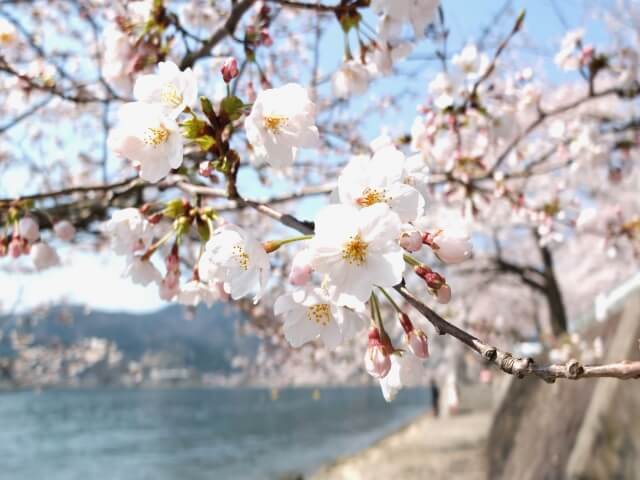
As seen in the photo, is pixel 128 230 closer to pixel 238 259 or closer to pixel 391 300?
pixel 238 259

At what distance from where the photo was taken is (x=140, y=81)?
3.08 ft

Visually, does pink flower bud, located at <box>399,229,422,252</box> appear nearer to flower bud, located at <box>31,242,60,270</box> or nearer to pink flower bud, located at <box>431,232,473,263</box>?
pink flower bud, located at <box>431,232,473,263</box>

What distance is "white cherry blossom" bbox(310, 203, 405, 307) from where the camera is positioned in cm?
74

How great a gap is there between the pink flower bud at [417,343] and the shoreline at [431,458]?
22.7ft

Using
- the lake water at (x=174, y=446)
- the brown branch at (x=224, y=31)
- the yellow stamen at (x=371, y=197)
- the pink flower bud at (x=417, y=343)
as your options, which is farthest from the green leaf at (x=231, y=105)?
the lake water at (x=174, y=446)

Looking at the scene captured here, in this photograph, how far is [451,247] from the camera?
838mm

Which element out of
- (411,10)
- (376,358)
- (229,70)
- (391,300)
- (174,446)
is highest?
(411,10)

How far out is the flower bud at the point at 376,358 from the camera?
88 centimetres

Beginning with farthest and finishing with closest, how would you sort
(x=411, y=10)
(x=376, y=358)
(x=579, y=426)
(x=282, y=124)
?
(x=579, y=426) < (x=411, y=10) < (x=282, y=124) < (x=376, y=358)

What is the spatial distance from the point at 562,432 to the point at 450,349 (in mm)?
15684

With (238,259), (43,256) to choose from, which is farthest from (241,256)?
(43,256)

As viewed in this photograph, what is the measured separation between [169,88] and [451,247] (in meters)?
0.60

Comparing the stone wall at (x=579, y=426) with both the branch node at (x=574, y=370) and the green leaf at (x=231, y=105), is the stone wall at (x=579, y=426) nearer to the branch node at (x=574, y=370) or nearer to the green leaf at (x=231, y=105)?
the branch node at (x=574, y=370)

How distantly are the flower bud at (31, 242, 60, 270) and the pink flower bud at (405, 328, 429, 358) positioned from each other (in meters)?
1.42
